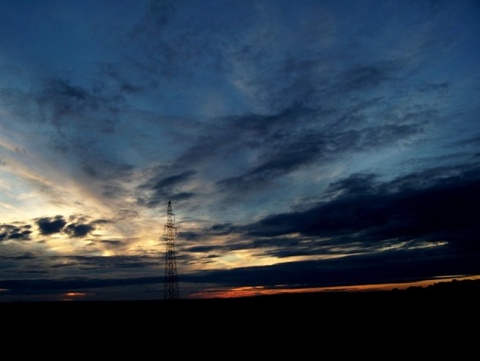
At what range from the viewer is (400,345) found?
18547 mm

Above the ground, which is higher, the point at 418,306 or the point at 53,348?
the point at 53,348

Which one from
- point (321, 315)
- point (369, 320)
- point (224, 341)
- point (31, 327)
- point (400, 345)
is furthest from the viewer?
point (321, 315)

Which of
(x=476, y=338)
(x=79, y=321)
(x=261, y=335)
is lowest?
(x=476, y=338)

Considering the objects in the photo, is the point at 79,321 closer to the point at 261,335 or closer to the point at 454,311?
the point at 261,335

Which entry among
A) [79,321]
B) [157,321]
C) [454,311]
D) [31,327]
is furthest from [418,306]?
[31,327]

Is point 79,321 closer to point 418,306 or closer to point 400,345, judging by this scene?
point 400,345

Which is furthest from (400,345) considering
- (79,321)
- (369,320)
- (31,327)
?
(31,327)

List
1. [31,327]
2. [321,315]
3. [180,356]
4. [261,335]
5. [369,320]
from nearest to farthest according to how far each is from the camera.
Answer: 1. [180,356]
2. [261,335]
3. [31,327]
4. [369,320]
5. [321,315]

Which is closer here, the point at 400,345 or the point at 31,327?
the point at 400,345

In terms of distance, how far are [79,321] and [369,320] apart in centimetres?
2115

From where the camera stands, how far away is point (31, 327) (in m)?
22.8

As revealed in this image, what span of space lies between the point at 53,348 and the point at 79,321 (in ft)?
23.3

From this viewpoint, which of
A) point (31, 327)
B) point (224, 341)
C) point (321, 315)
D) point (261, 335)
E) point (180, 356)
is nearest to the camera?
point (180, 356)

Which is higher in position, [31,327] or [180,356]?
[31,327]
